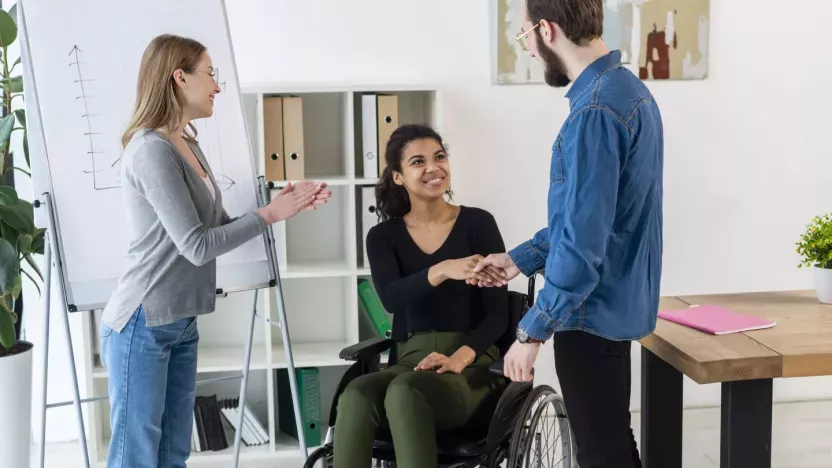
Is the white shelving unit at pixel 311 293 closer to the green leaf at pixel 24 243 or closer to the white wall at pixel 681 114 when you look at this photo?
the white wall at pixel 681 114

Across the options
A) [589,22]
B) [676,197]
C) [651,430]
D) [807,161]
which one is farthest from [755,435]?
[807,161]

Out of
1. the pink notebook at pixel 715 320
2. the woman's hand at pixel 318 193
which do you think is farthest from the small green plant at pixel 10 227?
the pink notebook at pixel 715 320

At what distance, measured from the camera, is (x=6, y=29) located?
3.01 metres

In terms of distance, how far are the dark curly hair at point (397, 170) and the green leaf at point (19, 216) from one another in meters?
1.20

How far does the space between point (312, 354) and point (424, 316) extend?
0.96 m

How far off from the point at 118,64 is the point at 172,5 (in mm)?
258

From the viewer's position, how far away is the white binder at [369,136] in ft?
10.7

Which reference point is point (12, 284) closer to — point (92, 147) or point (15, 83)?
point (92, 147)

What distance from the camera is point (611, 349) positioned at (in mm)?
1736

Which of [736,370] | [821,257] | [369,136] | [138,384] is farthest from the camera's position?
[369,136]

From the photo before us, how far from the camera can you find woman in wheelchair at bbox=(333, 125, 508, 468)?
2211 millimetres

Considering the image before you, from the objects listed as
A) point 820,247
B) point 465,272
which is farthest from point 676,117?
point 465,272

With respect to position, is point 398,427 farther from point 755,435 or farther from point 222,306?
point 222,306

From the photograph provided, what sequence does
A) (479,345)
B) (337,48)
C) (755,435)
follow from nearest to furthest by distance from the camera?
(755,435) → (479,345) → (337,48)
